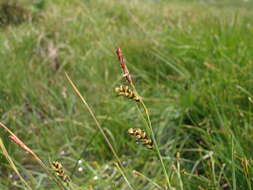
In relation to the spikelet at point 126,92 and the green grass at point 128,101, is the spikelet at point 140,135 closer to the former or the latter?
the spikelet at point 126,92

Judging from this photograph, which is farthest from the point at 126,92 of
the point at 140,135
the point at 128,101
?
the point at 128,101

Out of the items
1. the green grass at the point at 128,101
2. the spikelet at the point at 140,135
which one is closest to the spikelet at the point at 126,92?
the spikelet at the point at 140,135

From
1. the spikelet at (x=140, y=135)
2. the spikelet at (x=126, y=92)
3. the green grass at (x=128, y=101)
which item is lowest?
the green grass at (x=128, y=101)

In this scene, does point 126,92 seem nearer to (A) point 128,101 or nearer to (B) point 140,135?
(B) point 140,135

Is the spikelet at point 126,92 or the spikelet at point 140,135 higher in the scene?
the spikelet at point 126,92

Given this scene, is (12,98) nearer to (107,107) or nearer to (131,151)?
(107,107)

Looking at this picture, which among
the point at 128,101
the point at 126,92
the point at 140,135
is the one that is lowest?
the point at 128,101

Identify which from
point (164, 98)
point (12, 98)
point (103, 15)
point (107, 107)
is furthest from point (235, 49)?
point (103, 15)

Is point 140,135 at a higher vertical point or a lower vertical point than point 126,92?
lower
